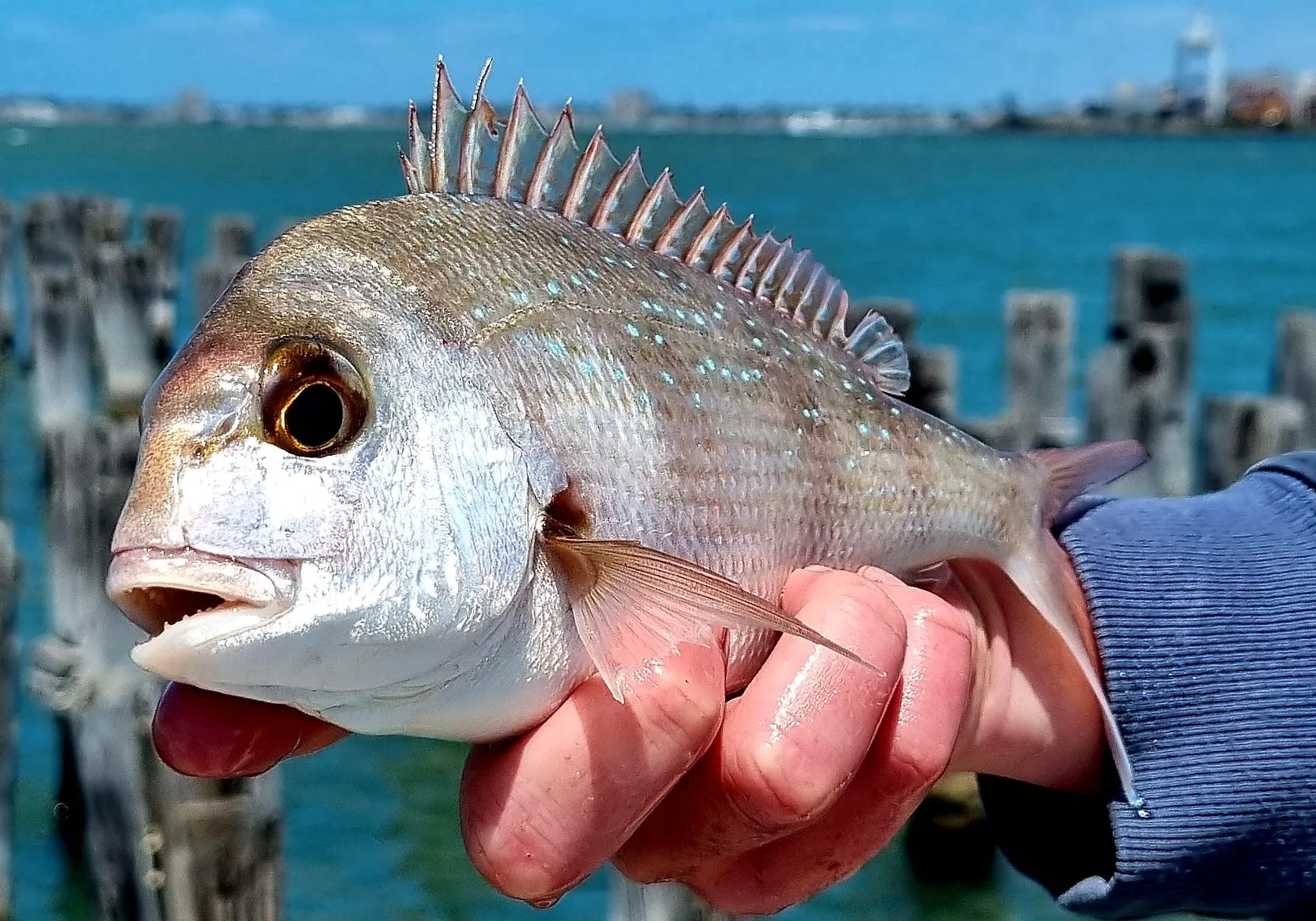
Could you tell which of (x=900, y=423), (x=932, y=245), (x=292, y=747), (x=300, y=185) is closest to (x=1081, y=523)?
(x=900, y=423)

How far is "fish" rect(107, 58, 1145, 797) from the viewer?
4.96 ft

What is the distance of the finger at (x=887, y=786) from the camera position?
1965 mm

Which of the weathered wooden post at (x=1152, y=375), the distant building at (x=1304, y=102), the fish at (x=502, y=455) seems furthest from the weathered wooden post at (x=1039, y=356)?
the distant building at (x=1304, y=102)

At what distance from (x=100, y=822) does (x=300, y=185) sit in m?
61.2

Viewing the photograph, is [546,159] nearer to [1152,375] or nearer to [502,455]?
[502,455]

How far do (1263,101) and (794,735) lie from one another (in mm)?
133900

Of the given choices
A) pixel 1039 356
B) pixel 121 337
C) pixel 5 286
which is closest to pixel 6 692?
pixel 1039 356

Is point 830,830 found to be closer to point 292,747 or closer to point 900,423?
point 900,423

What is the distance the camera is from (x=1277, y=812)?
2414 mm

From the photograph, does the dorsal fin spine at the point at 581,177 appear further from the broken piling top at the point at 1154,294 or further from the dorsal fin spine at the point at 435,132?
the broken piling top at the point at 1154,294

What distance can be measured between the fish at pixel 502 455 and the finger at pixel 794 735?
0.40ft

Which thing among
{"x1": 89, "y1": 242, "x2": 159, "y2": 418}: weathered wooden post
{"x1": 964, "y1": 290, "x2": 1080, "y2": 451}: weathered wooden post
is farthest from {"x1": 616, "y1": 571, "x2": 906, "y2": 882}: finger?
{"x1": 89, "y1": 242, "x2": 159, "y2": 418}: weathered wooden post

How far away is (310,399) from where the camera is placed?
61.6 inches

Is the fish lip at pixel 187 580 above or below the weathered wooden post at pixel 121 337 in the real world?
above
